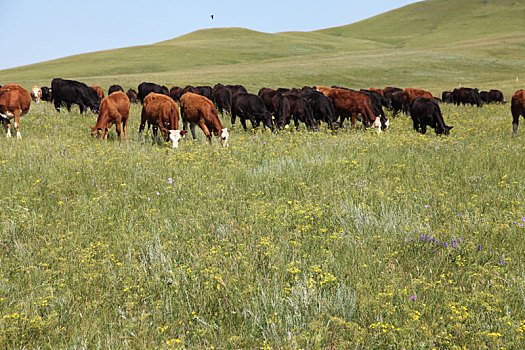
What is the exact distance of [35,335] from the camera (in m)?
2.97

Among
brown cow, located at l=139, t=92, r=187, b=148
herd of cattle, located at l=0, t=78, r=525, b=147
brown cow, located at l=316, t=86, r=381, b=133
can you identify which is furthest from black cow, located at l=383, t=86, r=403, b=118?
brown cow, located at l=139, t=92, r=187, b=148

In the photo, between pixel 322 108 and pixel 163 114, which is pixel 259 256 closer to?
pixel 163 114

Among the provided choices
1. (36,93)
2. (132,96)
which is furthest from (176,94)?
(36,93)

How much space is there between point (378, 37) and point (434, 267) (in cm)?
14331

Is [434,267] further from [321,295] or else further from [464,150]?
[464,150]

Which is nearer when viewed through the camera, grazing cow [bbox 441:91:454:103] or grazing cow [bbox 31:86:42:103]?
grazing cow [bbox 31:86:42:103]

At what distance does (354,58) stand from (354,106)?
52.3 meters

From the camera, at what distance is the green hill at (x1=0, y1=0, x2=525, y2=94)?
44.9 metres

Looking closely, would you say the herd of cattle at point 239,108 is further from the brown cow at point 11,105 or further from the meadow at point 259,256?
the meadow at point 259,256

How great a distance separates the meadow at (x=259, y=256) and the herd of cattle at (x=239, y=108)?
4467mm

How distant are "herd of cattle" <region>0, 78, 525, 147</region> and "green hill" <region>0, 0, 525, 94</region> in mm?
17462

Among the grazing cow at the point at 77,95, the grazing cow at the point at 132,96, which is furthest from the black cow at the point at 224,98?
the grazing cow at the point at 132,96

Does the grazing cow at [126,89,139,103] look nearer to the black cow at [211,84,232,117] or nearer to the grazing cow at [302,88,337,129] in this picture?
the black cow at [211,84,232,117]

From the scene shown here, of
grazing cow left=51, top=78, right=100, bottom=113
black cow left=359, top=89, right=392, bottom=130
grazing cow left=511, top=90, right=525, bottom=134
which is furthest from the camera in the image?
grazing cow left=51, top=78, right=100, bottom=113
